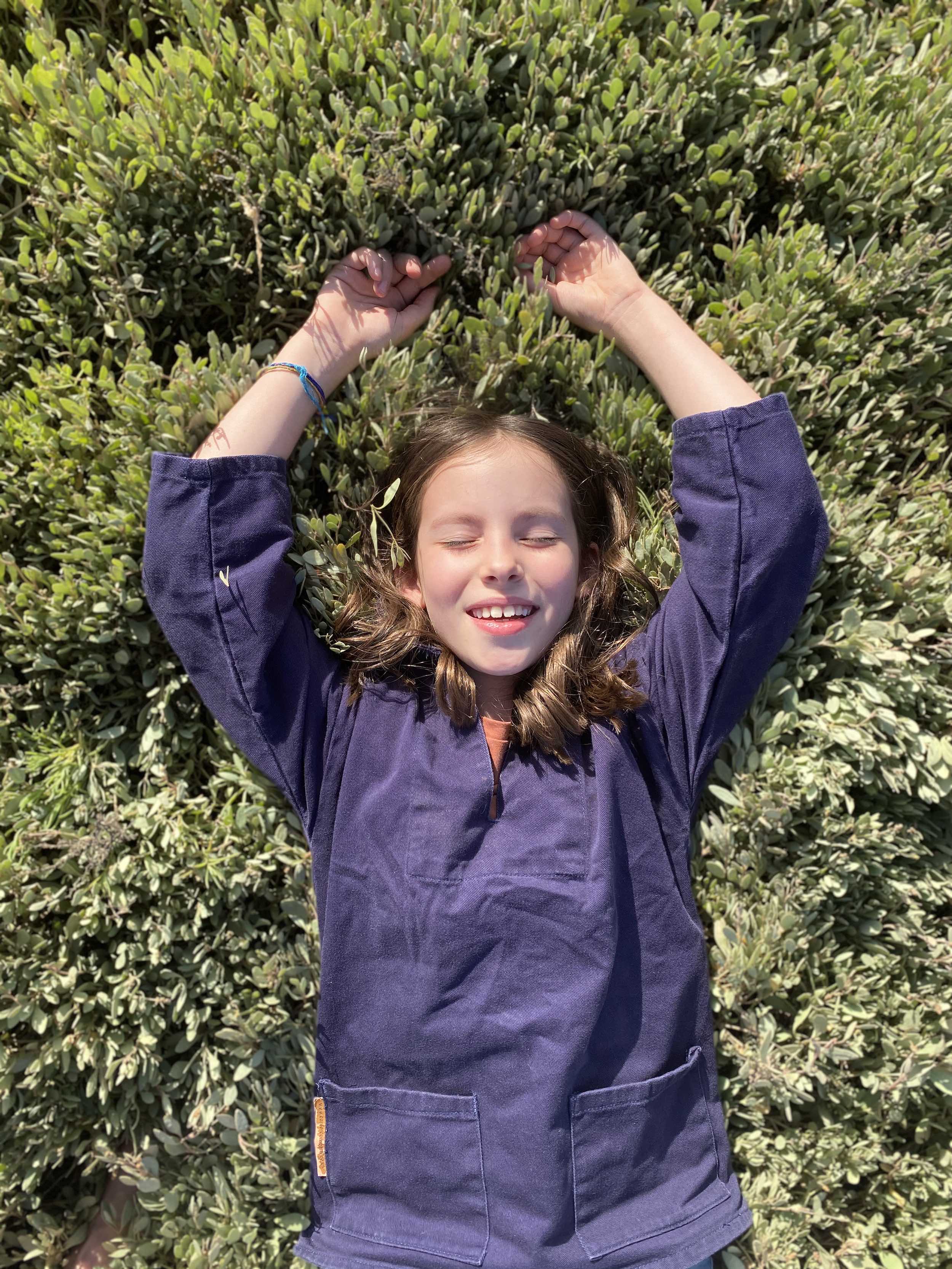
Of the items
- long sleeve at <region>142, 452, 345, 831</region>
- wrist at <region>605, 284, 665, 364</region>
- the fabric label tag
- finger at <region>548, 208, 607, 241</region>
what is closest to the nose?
long sleeve at <region>142, 452, 345, 831</region>

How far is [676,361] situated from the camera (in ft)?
9.49

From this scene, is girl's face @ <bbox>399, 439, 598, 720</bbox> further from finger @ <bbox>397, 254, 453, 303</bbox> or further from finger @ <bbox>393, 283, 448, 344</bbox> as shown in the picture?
finger @ <bbox>397, 254, 453, 303</bbox>

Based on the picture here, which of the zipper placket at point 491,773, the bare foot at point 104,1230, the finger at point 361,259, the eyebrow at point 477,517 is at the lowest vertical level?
the bare foot at point 104,1230

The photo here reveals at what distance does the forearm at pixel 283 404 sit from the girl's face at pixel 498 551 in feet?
1.51

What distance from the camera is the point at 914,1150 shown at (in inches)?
123

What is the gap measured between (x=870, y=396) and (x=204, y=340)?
229 centimetres

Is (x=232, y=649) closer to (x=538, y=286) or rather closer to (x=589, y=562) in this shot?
(x=589, y=562)

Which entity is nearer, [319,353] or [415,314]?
[319,353]

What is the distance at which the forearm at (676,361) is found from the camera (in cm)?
282

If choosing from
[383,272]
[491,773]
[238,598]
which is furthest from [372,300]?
[491,773]

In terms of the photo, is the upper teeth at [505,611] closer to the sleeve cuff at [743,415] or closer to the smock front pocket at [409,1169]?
the sleeve cuff at [743,415]

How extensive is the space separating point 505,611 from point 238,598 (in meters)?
0.79

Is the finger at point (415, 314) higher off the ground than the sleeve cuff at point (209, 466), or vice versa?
the finger at point (415, 314)

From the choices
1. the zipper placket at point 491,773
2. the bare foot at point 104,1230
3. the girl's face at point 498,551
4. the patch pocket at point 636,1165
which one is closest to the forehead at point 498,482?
the girl's face at point 498,551
